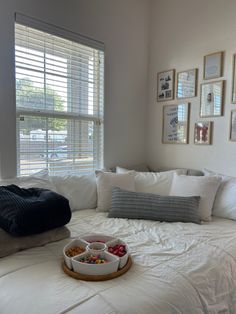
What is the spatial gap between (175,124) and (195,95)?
14.7 inches

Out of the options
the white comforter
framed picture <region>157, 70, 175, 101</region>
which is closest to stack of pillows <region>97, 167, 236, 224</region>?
the white comforter

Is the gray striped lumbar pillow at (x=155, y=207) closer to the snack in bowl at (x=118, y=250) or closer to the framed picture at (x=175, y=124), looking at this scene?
the snack in bowl at (x=118, y=250)

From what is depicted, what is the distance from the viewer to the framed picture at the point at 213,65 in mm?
2363

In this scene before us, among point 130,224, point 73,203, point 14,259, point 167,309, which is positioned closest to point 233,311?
point 167,309

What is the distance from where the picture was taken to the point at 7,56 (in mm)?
1948

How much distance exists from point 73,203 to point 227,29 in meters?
2.12

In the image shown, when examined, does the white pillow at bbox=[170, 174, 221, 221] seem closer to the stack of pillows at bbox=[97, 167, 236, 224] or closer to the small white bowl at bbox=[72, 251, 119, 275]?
the stack of pillows at bbox=[97, 167, 236, 224]

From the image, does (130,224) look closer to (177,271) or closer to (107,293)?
(177,271)

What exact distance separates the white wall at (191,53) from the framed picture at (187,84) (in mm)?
57

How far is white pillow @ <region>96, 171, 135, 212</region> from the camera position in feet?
7.30

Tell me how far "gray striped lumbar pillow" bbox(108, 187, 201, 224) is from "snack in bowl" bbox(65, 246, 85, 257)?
2.36ft

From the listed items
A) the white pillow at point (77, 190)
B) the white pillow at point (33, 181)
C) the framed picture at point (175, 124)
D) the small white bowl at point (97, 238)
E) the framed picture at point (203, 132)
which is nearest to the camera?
the small white bowl at point (97, 238)

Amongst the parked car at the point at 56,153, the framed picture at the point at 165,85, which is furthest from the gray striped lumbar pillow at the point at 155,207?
the framed picture at the point at 165,85

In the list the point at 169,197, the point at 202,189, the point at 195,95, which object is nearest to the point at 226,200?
the point at 202,189
